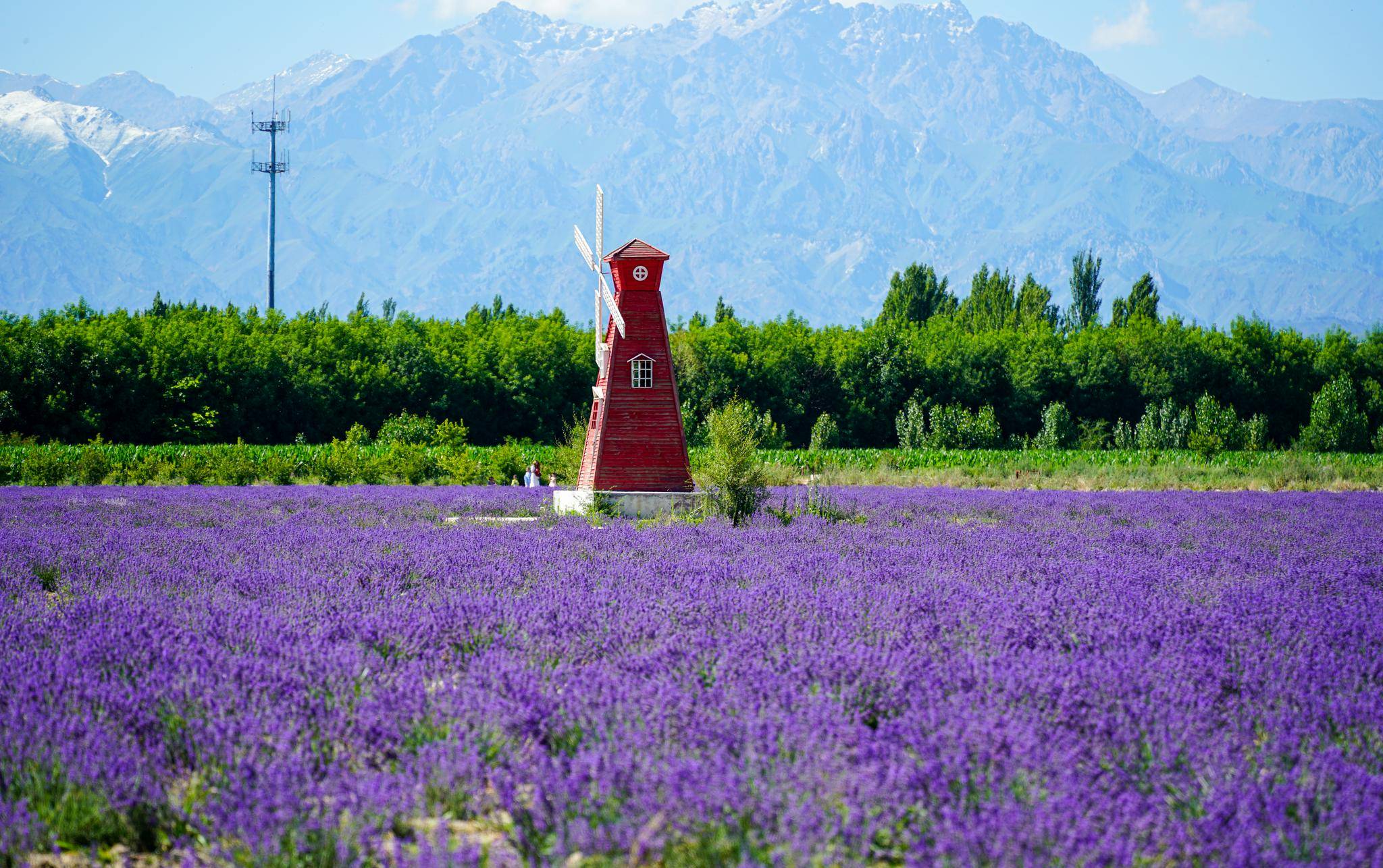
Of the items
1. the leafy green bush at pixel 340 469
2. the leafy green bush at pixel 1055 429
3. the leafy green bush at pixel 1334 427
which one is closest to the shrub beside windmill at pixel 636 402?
the leafy green bush at pixel 340 469

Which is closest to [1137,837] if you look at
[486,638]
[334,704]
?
[334,704]

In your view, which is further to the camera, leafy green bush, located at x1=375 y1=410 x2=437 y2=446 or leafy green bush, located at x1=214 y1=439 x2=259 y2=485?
leafy green bush, located at x1=375 y1=410 x2=437 y2=446

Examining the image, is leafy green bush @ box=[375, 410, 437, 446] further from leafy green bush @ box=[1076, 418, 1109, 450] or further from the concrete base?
leafy green bush @ box=[1076, 418, 1109, 450]

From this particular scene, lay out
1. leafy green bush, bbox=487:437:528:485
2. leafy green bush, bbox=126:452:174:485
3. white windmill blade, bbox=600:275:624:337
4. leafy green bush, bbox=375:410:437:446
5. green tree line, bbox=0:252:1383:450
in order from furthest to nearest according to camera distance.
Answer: green tree line, bbox=0:252:1383:450
leafy green bush, bbox=375:410:437:446
leafy green bush, bbox=487:437:528:485
leafy green bush, bbox=126:452:174:485
white windmill blade, bbox=600:275:624:337

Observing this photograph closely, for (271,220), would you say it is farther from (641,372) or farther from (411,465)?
(641,372)

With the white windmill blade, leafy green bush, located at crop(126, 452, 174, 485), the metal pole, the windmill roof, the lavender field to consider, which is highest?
the metal pole

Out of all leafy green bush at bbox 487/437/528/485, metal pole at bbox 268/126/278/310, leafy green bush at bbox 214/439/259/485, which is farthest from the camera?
metal pole at bbox 268/126/278/310

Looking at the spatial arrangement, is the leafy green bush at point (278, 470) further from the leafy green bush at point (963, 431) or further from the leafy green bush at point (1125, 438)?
the leafy green bush at point (1125, 438)

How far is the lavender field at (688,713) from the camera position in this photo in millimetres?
3566

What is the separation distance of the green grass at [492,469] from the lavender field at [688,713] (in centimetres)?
2037

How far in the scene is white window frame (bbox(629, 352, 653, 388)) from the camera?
60.2 ft

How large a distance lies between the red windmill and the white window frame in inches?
0.4

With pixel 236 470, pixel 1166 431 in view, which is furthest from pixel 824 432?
pixel 236 470

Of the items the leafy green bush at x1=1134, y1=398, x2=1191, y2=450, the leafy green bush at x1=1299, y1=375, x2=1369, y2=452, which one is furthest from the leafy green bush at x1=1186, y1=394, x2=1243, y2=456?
the leafy green bush at x1=1299, y1=375, x2=1369, y2=452
